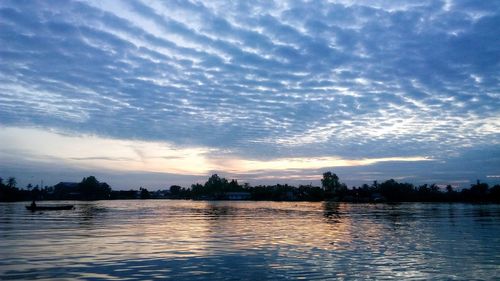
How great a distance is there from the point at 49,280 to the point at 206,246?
15283 mm

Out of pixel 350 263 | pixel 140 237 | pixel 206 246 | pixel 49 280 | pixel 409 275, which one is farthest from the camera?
pixel 140 237

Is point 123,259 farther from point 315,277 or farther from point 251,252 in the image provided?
point 315,277

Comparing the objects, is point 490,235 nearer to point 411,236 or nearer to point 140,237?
point 411,236

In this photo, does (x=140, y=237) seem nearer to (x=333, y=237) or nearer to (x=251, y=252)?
(x=251, y=252)

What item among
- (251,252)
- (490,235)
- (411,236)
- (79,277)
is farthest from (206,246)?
(490,235)

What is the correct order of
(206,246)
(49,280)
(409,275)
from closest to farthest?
(49,280) < (409,275) < (206,246)

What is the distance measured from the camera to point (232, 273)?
2334cm

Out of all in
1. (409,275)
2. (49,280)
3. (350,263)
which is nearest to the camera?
(49,280)

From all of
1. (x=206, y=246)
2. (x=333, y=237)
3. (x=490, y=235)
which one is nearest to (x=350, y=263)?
(x=206, y=246)

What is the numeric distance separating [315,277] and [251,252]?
971cm

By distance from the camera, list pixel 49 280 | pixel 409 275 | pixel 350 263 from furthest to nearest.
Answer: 1. pixel 350 263
2. pixel 409 275
3. pixel 49 280

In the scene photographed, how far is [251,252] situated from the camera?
31375mm

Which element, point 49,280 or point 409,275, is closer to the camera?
point 49,280

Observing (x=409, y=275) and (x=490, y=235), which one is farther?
(x=490, y=235)
